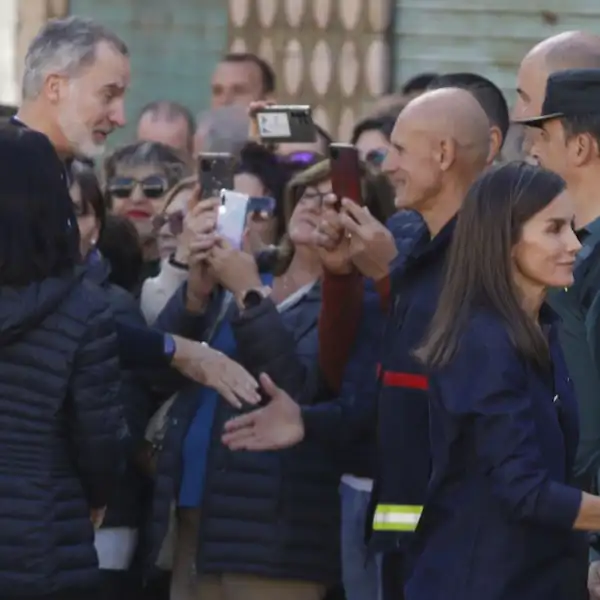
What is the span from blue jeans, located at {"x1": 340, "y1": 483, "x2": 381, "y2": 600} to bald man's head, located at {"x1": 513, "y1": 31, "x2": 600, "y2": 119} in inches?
47.2

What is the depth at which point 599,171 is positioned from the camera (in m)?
4.82

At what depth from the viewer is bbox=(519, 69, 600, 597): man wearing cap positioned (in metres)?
4.58

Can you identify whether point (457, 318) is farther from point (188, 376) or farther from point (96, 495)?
point (188, 376)

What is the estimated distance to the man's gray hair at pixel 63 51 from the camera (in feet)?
18.0

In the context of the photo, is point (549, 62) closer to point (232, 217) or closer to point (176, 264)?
point (232, 217)

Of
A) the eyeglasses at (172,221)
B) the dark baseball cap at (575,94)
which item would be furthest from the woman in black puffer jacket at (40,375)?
the eyeglasses at (172,221)

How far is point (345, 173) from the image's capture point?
5410mm

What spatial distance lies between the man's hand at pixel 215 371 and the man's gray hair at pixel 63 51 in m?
0.83

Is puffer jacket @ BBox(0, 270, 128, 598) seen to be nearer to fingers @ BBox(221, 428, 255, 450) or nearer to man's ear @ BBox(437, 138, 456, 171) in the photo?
fingers @ BBox(221, 428, 255, 450)

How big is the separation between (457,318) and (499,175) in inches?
13.5

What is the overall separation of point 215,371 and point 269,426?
11.2 inches

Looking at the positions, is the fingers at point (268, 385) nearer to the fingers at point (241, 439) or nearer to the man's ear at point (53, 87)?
the fingers at point (241, 439)

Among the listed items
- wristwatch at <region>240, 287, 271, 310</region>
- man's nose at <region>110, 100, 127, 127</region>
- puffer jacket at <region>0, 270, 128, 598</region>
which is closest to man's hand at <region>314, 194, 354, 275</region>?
wristwatch at <region>240, 287, 271, 310</region>

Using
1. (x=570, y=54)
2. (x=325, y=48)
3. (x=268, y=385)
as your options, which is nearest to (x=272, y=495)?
(x=268, y=385)
